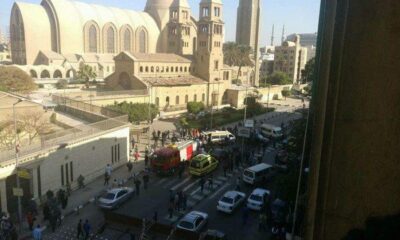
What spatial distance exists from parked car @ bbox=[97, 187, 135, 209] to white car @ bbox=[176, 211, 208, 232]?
14.0 feet

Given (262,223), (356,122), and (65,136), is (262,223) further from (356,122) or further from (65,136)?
(65,136)

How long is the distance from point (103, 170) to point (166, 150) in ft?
14.7

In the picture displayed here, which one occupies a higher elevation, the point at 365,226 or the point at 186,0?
the point at 186,0

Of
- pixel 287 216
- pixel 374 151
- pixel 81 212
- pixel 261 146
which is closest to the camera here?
pixel 374 151

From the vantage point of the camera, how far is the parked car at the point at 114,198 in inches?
701

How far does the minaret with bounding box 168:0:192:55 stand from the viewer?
229 feet

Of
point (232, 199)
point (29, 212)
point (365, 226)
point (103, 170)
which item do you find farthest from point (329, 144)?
point (103, 170)

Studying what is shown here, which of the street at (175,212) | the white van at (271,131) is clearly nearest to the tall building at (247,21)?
the white van at (271,131)

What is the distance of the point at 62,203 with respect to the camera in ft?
59.6

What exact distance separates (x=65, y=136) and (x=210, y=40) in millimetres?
43801

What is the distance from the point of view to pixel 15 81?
→ 44.0 meters

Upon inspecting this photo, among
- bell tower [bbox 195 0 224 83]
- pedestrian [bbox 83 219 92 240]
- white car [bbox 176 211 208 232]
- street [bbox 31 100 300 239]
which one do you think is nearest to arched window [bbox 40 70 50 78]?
bell tower [bbox 195 0 224 83]

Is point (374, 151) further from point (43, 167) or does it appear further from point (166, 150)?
point (166, 150)

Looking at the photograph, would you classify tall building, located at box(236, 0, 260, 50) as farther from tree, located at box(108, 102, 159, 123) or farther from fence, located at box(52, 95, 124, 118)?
fence, located at box(52, 95, 124, 118)
